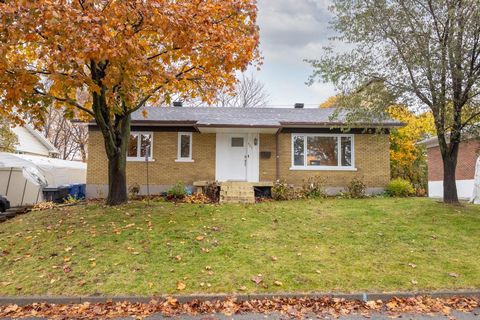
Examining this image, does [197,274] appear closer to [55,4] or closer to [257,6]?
[55,4]

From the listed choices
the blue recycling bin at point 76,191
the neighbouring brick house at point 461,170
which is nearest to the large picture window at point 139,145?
the blue recycling bin at point 76,191

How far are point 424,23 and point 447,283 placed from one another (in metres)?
8.12

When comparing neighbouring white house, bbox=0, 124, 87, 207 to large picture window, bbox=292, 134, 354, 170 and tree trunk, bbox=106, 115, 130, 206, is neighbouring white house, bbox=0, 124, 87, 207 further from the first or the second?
large picture window, bbox=292, 134, 354, 170

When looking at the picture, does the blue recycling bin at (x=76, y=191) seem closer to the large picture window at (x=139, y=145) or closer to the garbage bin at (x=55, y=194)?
the garbage bin at (x=55, y=194)

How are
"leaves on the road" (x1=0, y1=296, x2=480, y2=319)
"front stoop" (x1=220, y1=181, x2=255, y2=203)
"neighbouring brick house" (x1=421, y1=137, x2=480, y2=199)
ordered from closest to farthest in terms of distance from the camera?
"leaves on the road" (x1=0, y1=296, x2=480, y2=319) → "front stoop" (x1=220, y1=181, x2=255, y2=203) → "neighbouring brick house" (x1=421, y1=137, x2=480, y2=199)

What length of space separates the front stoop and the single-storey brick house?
1.32m

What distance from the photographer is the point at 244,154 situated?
15.6m

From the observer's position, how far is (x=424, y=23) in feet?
34.8

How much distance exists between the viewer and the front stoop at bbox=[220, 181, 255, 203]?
12.8 metres

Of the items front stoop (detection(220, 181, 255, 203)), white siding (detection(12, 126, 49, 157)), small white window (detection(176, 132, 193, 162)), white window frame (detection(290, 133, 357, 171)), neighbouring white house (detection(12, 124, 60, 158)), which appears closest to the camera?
front stoop (detection(220, 181, 255, 203))

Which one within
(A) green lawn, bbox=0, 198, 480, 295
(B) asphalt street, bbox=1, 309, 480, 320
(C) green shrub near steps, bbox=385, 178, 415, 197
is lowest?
(B) asphalt street, bbox=1, 309, 480, 320

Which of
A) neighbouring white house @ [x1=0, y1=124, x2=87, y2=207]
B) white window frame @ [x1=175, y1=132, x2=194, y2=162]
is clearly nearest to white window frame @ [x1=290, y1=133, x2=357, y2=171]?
white window frame @ [x1=175, y1=132, x2=194, y2=162]

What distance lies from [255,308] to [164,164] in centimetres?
1097

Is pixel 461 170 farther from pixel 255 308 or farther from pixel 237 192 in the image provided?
pixel 255 308
